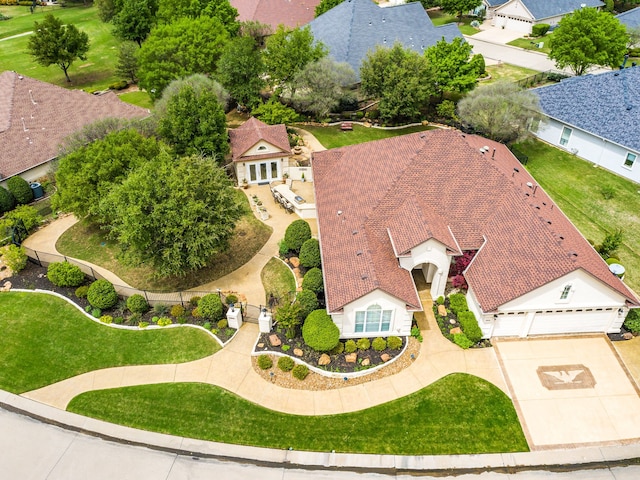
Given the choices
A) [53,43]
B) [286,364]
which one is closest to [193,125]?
[286,364]

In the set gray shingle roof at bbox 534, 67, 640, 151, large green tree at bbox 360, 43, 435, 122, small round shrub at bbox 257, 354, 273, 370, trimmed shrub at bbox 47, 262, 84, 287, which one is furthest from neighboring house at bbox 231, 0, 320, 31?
small round shrub at bbox 257, 354, 273, 370

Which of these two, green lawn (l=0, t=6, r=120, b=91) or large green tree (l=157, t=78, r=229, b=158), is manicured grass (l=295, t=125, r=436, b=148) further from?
green lawn (l=0, t=6, r=120, b=91)

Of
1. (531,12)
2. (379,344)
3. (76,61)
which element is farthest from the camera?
(531,12)

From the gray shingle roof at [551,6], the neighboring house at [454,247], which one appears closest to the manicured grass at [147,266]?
the neighboring house at [454,247]

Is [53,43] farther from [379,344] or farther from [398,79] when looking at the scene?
[379,344]

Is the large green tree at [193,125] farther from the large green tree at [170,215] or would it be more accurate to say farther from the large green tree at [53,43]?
the large green tree at [53,43]

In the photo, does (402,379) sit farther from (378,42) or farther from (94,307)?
(378,42)
